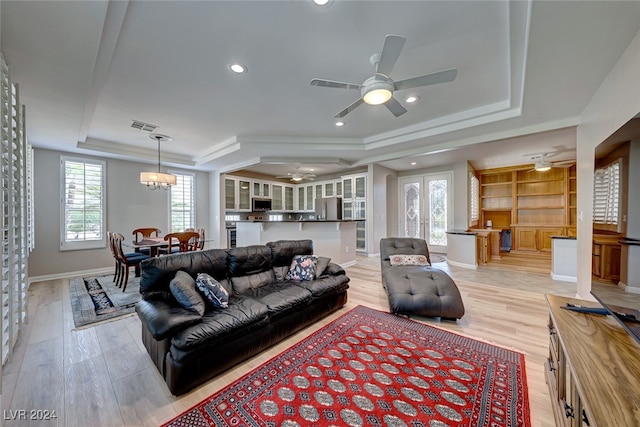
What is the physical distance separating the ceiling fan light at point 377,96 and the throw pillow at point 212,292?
234 cm

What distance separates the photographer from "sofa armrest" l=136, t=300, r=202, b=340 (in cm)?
178

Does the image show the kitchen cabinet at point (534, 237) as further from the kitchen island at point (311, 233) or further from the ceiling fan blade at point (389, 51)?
the ceiling fan blade at point (389, 51)

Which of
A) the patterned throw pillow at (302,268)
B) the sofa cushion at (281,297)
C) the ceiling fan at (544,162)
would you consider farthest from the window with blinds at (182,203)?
the ceiling fan at (544,162)

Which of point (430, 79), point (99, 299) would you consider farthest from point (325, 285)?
point (99, 299)

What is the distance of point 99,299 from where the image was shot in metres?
3.60

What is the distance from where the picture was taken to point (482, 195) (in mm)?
7938

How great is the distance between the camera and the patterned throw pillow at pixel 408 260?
3855 millimetres

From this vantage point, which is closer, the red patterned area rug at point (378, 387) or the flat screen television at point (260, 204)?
the red patterned area rug at point (378, 387)

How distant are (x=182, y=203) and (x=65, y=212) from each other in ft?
7.42

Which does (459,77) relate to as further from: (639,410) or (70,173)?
(70,173)

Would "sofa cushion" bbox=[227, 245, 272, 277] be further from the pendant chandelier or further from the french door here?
the french door

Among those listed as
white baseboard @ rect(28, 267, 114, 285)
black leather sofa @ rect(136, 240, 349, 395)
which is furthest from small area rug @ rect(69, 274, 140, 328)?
black leather sofa @ rect(136, 240, 349, 395)

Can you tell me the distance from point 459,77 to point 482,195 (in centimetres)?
646

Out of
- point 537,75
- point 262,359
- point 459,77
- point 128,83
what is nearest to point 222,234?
point 128,83
